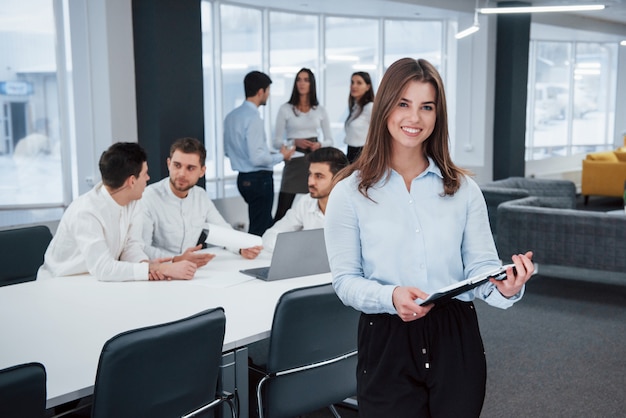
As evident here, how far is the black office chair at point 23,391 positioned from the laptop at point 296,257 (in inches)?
61.2

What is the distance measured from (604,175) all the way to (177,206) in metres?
8.85

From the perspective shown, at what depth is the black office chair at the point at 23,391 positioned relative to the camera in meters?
1.70

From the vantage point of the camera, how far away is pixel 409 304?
1686mm

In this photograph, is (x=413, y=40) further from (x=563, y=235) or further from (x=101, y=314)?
(x=101, y=314)

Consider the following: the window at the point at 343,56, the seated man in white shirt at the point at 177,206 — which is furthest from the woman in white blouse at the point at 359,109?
the seated man in white shirt at the point at 177,206

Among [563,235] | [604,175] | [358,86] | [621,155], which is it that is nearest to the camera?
[563,235]

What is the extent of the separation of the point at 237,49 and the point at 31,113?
303 cm

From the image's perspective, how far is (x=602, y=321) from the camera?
5.18 meters

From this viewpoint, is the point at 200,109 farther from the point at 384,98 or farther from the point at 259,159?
the point at 384,98

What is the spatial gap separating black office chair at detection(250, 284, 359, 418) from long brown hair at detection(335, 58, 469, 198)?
72cm

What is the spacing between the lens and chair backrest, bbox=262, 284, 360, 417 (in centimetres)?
253

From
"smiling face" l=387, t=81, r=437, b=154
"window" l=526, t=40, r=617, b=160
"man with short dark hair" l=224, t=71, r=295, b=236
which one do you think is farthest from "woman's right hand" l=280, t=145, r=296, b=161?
"window" l=526, t=40, r=617, b=160

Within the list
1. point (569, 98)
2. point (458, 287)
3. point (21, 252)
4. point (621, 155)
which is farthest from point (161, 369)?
point (569, 98)

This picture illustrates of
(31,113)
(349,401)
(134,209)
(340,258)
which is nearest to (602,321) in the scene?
(349,401)
